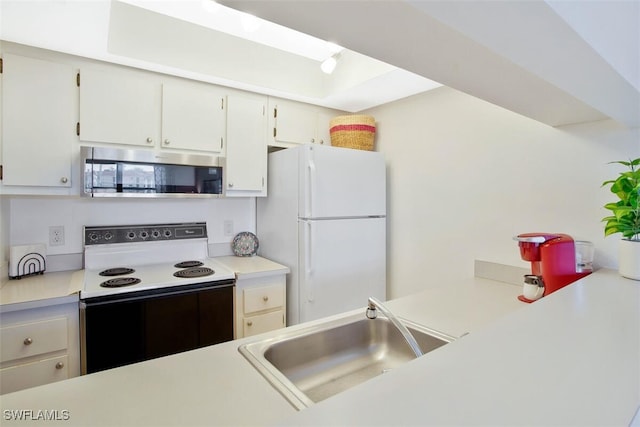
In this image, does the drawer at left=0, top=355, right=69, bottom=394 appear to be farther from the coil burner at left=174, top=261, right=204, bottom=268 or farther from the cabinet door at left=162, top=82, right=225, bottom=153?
the cabinet door at left=162, top=82, right=225, bottom=153

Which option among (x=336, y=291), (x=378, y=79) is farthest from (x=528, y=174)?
(x=336, y=291)

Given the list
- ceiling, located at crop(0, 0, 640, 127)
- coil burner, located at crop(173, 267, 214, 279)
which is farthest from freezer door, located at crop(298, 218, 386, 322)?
ceiling, located at crop(0, 0, 640, 127)

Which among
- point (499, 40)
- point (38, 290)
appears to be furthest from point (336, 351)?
point (38, 290)

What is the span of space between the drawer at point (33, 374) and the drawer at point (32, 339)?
5cm

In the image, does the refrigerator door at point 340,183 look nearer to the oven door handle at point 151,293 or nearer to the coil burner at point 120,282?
the oven door handle at point 151,293

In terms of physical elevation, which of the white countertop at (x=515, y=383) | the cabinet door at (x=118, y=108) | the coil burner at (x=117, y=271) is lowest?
the coil burner at (x=117, y=271)

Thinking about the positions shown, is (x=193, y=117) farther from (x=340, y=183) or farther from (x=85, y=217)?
(x=340, y=183)

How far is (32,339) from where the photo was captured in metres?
1.58

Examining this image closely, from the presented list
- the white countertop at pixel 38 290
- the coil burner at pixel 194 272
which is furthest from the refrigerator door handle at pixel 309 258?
the white countertop at pixel 38 290

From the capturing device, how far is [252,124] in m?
2.50

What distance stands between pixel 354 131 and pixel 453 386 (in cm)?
230

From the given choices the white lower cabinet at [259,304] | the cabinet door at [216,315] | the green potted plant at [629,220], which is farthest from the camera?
the white lower cabinet at [259,304]

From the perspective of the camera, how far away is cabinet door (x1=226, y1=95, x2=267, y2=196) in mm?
2416

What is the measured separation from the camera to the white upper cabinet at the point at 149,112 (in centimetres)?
195
